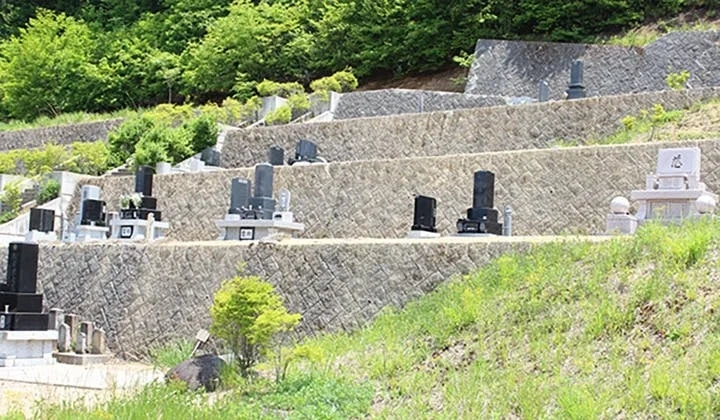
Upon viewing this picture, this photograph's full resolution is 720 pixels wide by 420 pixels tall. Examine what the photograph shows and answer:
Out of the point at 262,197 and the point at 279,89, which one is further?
the point at 279,89

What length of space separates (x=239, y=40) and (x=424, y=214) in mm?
21098

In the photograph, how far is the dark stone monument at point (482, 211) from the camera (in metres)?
14.9

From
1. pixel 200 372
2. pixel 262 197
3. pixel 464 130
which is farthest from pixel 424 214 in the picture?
pixel 200 372

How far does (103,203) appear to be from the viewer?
20203 mm

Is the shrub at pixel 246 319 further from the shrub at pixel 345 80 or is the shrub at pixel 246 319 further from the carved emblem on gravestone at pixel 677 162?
the shrub at pixel 345 80

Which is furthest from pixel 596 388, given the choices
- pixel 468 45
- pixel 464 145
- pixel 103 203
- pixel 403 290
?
pixel 468 45

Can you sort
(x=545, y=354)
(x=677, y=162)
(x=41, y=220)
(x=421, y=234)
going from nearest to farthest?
(x=545, y=354), (x=677, y=162), (x=421, y=234), (x=41, y=220)

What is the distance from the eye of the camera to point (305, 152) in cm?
2139

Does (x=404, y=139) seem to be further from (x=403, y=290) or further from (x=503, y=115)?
(x=403, y=290)

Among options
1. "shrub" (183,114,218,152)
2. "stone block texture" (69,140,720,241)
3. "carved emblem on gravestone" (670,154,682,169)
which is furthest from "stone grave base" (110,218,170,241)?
"carved emblem on gravestone" (670,154,682,169)

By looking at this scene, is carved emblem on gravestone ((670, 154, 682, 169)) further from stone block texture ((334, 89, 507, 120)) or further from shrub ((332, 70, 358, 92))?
shrub ((332, 70, 358, 92))

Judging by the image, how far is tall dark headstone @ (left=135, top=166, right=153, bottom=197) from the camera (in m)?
20.1

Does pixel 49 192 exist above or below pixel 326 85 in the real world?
below

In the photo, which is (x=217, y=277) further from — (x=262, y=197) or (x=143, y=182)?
(x=143, y=182)
